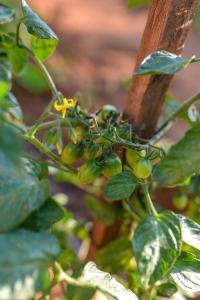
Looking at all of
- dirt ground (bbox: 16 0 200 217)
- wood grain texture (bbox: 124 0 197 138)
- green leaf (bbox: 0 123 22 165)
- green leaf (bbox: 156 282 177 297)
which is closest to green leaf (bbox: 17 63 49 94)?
dirt ground (bbox: 16 0 200 217)

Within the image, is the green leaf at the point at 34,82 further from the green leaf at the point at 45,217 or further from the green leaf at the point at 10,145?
the green leaf at the point at 10,145

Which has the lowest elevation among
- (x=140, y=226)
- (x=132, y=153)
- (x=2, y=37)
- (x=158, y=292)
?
(x=158, y=292)

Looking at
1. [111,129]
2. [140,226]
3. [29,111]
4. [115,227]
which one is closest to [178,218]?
[140,226]

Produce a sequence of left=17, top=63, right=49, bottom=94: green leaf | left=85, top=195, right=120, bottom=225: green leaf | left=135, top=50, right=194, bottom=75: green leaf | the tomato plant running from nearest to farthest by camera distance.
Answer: the tomato plant < left=135, top=50, right=194, bottom=75: green leaf < left=85, top=195, right=120, bottom=225: green leaf < left=17, top=63, right=49, bottom=94: green leaf

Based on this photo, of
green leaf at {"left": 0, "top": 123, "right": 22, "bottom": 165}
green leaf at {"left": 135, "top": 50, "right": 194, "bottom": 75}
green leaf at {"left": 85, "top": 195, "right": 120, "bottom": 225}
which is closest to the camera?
green leaf at {"left": 0, "top": 123, "right": 22, "bottom": 165}

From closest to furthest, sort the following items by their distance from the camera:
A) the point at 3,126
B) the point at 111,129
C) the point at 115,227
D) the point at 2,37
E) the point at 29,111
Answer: the point at 3,126 → the point at 111,129 → the point at 2,37 → the point at 115,227 → the point at 29,111

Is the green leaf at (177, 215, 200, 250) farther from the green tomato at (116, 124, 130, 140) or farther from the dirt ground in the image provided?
the dirt ground

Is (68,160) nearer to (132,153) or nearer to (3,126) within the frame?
(132,153)
